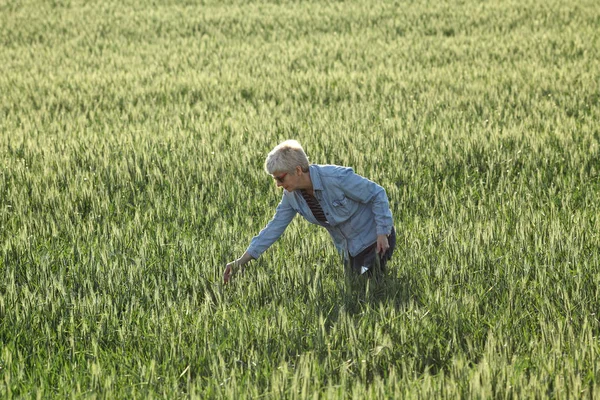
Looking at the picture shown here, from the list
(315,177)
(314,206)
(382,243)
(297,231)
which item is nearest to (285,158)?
(315,177)

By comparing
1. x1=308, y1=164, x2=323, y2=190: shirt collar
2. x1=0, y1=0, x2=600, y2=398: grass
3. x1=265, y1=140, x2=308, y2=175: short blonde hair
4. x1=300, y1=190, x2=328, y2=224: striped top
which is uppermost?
x1=265, y1=140, x2=308, y2=175: short blonde hair

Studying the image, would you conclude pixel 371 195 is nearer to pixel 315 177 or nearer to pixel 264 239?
pixel 315 177

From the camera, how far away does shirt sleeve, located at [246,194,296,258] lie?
11.1 feet

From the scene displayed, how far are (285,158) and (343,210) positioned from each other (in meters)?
0.50

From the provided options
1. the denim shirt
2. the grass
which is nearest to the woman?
the denim shirt

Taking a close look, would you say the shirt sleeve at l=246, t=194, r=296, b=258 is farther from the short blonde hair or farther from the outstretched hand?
the short blonde hair

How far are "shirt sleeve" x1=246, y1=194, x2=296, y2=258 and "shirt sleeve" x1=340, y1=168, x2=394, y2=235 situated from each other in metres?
0.32

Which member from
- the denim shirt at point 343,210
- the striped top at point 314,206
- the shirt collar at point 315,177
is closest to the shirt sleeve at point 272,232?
the denim shirt at point 343,210

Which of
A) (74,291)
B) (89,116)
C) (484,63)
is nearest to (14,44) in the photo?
(89,116)

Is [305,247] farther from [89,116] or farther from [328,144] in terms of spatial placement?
[89,116]

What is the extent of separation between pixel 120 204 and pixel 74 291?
59.6 inches

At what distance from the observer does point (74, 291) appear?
356cm

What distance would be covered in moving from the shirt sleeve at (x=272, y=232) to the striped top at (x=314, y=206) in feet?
0.35

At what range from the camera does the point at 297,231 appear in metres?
4.23
